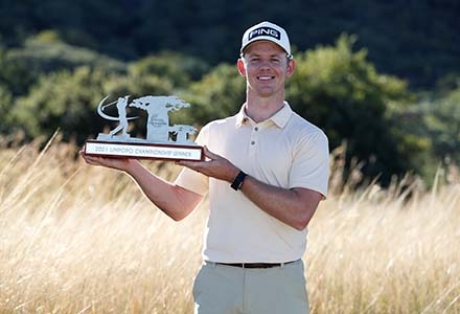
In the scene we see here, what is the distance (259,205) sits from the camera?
15.2 feet

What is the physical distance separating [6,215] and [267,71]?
2402 millimetres

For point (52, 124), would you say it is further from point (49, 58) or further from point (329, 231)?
point (49, 58)

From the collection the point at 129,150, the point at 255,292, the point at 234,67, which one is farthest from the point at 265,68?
the point at 234,67

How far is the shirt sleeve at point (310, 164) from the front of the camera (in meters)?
4.72

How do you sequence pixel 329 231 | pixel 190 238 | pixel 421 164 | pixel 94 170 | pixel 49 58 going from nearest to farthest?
pixel 190 238 < pixel 329 231 < pixel 94 170 < pixel 421 164 < pixel 49 58

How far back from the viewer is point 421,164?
22031mm

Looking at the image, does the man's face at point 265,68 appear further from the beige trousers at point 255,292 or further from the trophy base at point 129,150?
the beige trousers at point 255,292

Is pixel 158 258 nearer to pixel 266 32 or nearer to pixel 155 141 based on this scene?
pixel 155 141

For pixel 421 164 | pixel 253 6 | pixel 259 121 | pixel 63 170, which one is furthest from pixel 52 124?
pixel 253 6

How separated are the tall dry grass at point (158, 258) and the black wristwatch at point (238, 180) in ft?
6.17

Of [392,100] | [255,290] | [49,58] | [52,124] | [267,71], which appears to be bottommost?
[255,290]

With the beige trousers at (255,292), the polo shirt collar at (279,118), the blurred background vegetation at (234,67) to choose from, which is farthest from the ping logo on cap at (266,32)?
the blurred background vegetation at (234,67)

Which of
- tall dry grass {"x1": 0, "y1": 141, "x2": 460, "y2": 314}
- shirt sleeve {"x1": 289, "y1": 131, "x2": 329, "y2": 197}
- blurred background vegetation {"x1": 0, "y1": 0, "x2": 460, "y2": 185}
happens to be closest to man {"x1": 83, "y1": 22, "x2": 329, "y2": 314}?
shirt sleeve {"x1": 289, "y1": 131, "x2": 329, "y2": 197}

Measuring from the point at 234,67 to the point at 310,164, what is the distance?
27.9 metres
